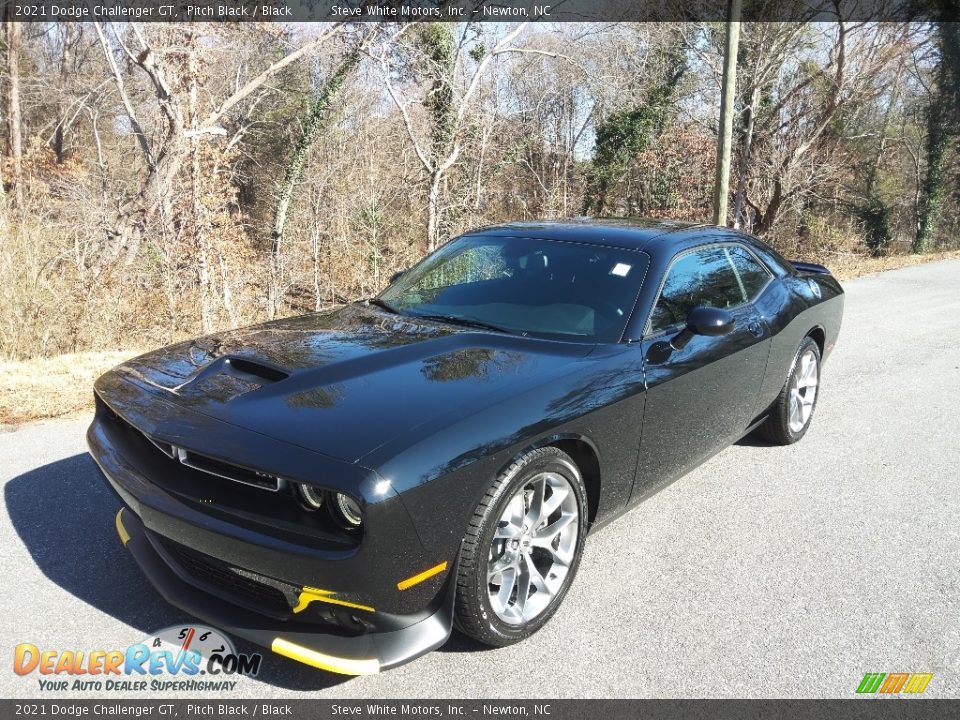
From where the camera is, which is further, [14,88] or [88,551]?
[14,88]

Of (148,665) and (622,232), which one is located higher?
(622,232)

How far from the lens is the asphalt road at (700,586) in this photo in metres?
2.47

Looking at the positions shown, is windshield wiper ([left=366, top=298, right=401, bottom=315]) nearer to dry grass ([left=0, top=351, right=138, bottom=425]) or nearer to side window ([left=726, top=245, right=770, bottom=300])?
side window ([left=726, top=245, right=770, bottom=300])

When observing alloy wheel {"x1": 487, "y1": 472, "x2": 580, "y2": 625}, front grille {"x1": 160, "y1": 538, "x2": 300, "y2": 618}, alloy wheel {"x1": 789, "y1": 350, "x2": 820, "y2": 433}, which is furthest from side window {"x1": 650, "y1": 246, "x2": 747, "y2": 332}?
front grille {"x1": 160, "y1": 538, "x2": 300, "y2": 618}

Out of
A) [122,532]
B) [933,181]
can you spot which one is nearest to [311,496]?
[122,532]

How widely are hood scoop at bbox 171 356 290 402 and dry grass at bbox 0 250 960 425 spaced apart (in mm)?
2959

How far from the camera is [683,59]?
1988 cm

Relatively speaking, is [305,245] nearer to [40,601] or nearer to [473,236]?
[473,236]

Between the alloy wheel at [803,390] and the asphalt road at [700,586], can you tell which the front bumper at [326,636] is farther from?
the alloy wheel at [803,390]

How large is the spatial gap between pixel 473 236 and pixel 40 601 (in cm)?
282

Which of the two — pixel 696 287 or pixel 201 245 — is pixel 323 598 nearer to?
pixel 696 287

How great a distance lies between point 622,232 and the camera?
389cm

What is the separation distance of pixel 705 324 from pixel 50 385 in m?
5.27

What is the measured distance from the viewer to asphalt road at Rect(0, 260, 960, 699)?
8.11ft
